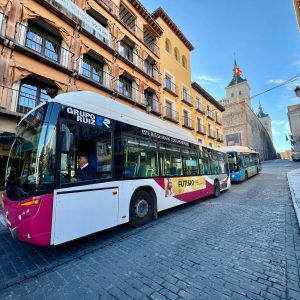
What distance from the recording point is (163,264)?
133 inches

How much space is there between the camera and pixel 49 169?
11.3 feet

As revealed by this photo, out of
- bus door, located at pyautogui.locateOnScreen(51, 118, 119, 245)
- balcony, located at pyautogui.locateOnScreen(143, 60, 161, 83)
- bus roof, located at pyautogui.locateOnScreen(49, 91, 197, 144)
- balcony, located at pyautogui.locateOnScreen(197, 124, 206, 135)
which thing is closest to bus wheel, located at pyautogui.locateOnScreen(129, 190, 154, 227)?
bus door, located at pyautogui.locateOnScreen(51, 118, 119, 245)

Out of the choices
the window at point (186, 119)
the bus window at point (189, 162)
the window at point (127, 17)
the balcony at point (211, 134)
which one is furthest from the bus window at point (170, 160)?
the balcony at point (211, 134)

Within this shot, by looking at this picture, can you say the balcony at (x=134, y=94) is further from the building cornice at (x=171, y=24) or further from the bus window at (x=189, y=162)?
the building cornice at (x=171, y=24)

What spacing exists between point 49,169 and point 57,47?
35.0 ft

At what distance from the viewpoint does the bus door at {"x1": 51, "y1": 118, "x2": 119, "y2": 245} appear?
11.6 ft

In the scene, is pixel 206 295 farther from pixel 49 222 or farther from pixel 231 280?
pixel 49 222

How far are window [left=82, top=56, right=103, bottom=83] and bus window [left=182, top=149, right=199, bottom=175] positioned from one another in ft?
27.6

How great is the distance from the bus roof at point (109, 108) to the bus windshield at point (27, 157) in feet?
1.92

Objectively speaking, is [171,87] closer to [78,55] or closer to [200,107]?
[200,107]

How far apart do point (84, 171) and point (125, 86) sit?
12699 millimetres

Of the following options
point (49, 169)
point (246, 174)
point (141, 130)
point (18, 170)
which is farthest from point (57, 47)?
point (246, 174)

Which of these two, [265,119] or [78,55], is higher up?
[265,119]

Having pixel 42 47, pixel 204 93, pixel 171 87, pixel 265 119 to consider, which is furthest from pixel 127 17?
pixel 265 119
